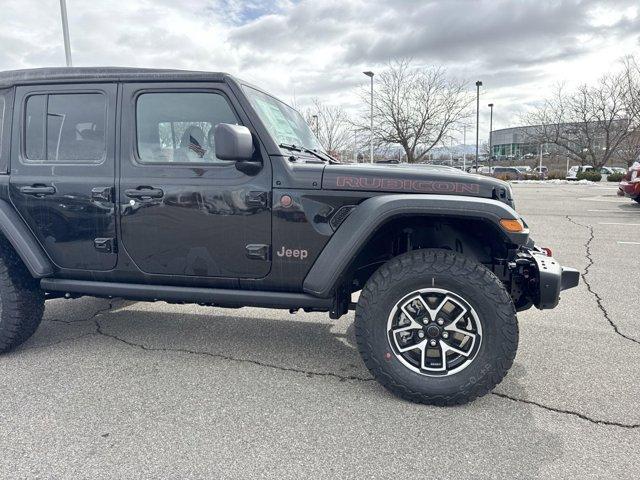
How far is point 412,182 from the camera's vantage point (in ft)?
8.99

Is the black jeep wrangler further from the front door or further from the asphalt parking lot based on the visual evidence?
the asphalt parking lot

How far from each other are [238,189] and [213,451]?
149cm

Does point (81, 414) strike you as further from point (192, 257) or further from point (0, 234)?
point (0, 234)

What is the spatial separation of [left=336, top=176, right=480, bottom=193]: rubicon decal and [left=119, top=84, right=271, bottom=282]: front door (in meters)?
0.57

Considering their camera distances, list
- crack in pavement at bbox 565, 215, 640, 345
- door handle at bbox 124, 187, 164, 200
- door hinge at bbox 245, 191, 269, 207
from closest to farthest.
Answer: door hinge at bbox 245, 191, 269, 207 < door handle at bbox 124, 187, 164, 200 < crack in pavement at bbox 565, 215, 640, 345

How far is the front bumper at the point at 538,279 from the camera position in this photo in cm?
265

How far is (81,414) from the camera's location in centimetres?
256

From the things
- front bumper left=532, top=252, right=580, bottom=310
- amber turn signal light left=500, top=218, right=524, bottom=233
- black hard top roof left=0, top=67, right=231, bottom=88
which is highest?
black hard top roof left=0, top=67, right=231, bottom=88

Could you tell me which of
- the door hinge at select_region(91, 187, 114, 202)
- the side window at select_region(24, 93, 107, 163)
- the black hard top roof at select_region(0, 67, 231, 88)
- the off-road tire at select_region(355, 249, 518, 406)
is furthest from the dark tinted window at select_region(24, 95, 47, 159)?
the off-road tire at select_region(355, 249, 518, 406)

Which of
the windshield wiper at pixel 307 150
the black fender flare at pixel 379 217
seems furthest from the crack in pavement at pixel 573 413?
the windshield wiper at pixel 307 150

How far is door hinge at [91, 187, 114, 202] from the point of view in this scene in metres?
3.03

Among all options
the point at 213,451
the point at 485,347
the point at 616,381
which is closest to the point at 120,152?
the point at 213,451

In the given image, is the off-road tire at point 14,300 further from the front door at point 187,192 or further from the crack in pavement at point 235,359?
the front door at point 187,192

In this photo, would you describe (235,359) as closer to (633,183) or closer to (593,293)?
(593,293)
